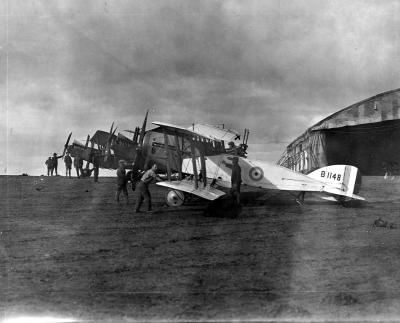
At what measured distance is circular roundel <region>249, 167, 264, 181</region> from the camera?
1328 centimetres

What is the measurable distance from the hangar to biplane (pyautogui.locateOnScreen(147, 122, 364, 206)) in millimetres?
9827

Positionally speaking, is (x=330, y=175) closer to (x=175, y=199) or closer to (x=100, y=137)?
(x=175, y=199)

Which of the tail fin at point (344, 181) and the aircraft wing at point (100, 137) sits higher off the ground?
the aircraft wing at point (100, 137)

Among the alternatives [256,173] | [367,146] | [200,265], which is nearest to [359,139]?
[367,146]

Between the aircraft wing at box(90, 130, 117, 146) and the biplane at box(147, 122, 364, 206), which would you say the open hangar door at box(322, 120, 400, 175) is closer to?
the biplane at box(147, 122, 364, 206)

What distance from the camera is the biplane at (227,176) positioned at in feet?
39.6

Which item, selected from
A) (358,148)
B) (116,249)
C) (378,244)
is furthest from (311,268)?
(358,148)

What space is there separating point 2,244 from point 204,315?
197 inches

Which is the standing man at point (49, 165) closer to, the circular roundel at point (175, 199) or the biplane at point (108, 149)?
the biplane at point (108, 149)

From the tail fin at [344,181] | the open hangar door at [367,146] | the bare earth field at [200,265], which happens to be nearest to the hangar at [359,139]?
the open hangar door at [367,146]

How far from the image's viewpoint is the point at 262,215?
10820 millimetres

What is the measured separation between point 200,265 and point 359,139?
22.0 meters

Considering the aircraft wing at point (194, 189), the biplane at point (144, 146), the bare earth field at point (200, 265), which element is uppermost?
the biplane at point (144, 146)

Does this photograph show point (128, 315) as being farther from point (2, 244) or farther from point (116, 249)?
point (2, 244)
